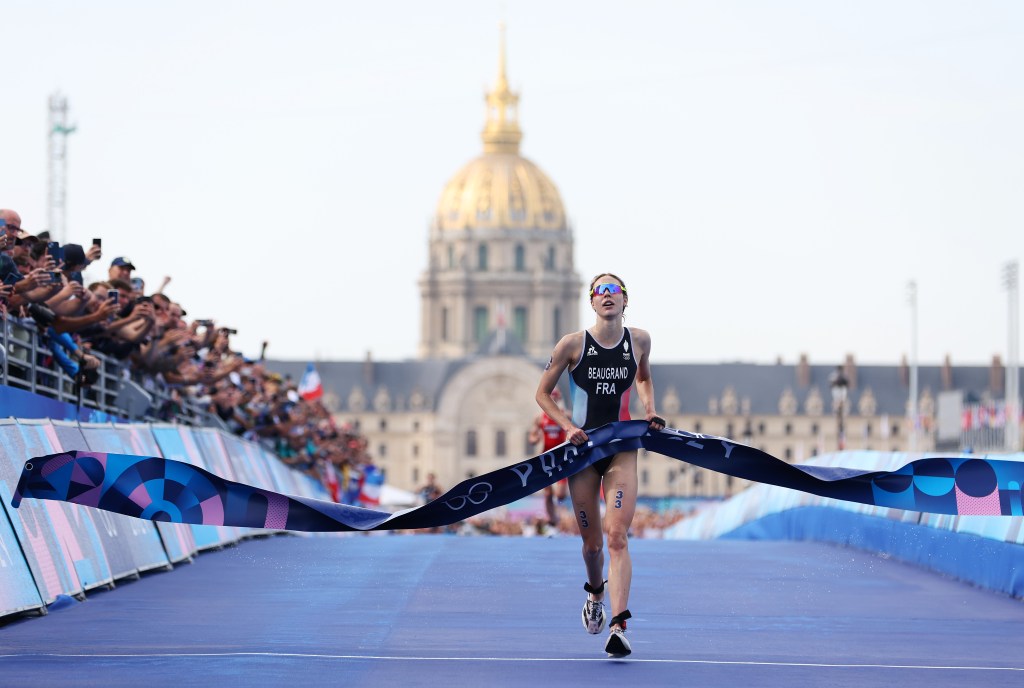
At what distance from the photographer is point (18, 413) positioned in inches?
574

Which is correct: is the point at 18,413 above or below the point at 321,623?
above

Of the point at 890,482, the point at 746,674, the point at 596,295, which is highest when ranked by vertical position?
the point at 596,295

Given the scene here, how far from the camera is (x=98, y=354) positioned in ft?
64.8

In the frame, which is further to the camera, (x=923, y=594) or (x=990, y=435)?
(x=990, y=435)

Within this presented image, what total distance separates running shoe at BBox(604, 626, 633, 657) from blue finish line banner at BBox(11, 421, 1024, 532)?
138 cm

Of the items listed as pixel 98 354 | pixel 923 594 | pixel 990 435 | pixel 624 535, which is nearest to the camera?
pixel 624 535

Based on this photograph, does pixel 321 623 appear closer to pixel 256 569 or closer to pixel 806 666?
pixel 806 666

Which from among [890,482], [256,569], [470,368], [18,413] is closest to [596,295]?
[890,482]

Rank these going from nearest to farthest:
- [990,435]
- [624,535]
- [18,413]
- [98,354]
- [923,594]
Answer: [624,535] < [18,413] < [923,594] < [98,354] < [990,435]

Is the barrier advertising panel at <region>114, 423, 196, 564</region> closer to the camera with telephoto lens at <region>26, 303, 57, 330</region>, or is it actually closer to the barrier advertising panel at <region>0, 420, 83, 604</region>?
the camera with telephoto lens at <region>26, 303, 57, 330</region>

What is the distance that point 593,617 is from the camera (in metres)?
11.6

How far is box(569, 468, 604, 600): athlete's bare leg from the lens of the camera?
38.1 feet

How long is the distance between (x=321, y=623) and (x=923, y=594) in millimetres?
5164

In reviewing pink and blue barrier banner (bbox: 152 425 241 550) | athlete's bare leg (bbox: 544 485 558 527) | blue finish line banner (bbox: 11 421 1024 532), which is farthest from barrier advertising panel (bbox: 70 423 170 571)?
athlete's bare leg (bbox: 544 485 558 527)
